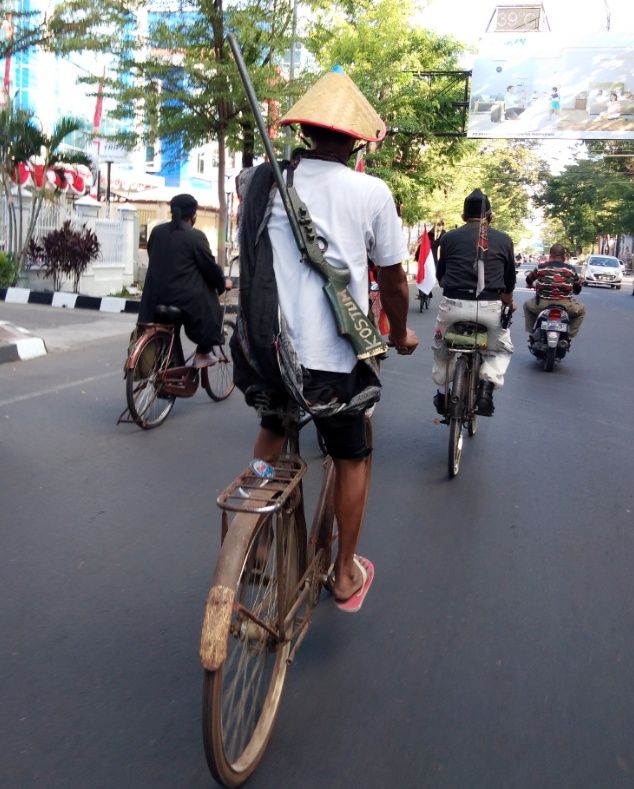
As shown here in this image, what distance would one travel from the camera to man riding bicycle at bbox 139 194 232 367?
707 cm

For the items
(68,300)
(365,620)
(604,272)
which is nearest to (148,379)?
(365,620)

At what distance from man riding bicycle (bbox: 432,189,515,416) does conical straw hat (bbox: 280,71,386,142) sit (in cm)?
364

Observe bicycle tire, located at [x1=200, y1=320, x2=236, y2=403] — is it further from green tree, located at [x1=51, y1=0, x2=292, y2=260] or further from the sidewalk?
green tree, located at [x1=51, y1=0, x2=292, y2=260]

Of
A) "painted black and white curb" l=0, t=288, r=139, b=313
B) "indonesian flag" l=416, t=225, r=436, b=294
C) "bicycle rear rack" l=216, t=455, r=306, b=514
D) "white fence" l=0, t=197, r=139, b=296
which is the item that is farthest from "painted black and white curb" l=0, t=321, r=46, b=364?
"bicycle rear rack" l=216, t=455, r=306, b=514

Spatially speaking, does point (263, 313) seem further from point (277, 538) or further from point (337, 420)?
point (277, 538)

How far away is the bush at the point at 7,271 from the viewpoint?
57.2 feet

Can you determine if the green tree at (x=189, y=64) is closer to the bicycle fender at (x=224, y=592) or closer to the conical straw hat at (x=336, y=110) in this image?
the conical straw hat at (x=336, y=110)

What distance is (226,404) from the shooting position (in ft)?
27.2

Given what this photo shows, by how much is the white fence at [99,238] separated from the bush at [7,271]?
1.07ft

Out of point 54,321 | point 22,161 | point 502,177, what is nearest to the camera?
point 54,321

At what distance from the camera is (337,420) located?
3.04 m

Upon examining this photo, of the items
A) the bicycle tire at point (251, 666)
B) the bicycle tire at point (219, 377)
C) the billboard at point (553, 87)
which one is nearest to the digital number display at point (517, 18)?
the billboard at point (553, 87)

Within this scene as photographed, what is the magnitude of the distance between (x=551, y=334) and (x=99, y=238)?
430 inches

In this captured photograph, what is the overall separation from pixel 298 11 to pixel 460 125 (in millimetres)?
12375
